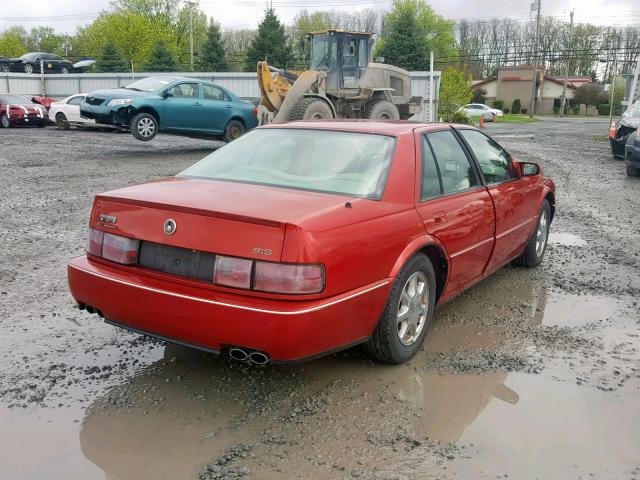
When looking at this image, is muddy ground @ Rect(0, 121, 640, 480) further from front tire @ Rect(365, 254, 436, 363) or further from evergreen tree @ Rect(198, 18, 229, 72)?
evergreen tree @ Rect(198, 18, 229, 72)

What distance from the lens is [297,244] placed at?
296cm

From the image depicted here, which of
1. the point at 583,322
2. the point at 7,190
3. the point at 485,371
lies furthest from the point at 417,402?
the point at 7,190

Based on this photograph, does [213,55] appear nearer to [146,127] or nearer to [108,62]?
[108,62]

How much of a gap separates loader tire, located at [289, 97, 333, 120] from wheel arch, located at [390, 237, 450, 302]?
10981mm

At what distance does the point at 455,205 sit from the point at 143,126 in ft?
37.9

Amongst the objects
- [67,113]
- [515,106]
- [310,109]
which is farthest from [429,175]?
[515,106]

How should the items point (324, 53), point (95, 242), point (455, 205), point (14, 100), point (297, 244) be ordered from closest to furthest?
point (297, 244)
point (95, 242)
point (455, 205)
point (324, 53)
point (14, 100)

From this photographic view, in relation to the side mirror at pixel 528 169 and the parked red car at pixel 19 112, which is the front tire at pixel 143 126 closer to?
the side mirror at pixel 528 169

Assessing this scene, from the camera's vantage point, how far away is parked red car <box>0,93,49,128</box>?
23.6 m

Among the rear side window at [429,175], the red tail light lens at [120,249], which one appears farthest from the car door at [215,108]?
the red tail light lens at [120,249]

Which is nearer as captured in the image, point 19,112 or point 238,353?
point 238,353

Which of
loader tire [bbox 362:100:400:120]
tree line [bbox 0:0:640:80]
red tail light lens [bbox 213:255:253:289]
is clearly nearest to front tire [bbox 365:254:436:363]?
red tail light lens [bbox 213:255:253:289]

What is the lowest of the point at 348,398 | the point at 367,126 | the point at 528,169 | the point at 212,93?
the point at 348,398

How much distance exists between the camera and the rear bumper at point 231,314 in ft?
9.75
